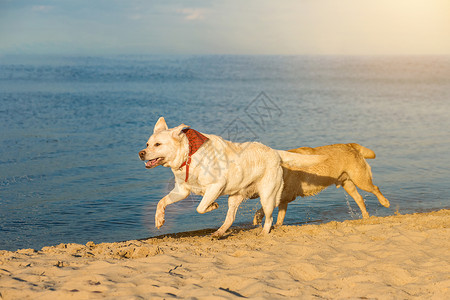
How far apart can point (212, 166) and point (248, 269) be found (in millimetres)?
1814

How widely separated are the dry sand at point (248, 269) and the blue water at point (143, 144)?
247 centimetres

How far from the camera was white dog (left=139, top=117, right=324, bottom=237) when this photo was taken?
6.15m

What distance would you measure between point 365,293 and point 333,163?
4.49 metres

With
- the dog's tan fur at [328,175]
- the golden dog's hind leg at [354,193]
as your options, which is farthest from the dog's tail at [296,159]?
the golden dog's hind leg at [354,193]

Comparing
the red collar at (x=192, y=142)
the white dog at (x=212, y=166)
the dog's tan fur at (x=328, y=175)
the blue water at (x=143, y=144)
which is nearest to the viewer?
the white dog at (x=212, y=166)

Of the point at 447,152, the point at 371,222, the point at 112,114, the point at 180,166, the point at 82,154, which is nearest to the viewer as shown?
the point at 180,166

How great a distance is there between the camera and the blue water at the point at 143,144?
8.81 m

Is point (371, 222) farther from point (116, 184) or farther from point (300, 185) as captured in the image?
point (116, 184)

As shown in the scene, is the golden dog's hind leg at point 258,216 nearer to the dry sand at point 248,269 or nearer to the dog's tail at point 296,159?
the dog's tail at point 296,159

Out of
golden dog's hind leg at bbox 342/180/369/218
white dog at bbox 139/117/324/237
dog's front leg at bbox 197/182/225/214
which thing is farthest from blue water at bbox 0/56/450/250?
dog's front leg at bbox 197/182/225/214

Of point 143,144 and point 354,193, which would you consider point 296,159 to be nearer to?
point 354,193

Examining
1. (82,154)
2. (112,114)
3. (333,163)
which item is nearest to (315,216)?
(333,163)

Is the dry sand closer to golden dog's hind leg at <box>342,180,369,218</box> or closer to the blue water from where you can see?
the blue water

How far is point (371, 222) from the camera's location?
7.89 m
